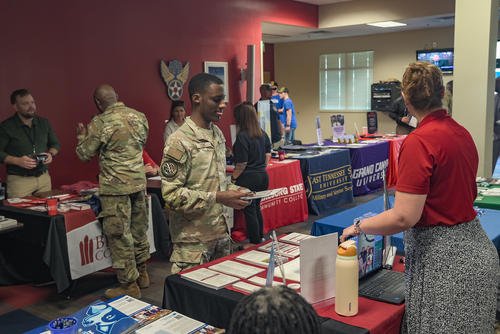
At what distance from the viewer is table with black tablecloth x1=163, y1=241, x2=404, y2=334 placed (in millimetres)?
1450

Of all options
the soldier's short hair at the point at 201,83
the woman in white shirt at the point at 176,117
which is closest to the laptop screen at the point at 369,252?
the soldier's short hair at the point at 201,83

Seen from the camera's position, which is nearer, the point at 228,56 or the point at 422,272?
the point at 422,272

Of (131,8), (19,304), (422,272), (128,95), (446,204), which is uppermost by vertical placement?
(131,8)

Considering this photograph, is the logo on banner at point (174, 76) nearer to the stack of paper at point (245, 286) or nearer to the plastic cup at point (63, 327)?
the stack of paper at point (245, 286)

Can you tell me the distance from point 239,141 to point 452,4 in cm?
508

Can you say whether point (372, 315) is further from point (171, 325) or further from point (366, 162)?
point (366, 162)

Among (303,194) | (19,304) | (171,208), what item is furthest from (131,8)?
(171,208)

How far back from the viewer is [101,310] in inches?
62.0

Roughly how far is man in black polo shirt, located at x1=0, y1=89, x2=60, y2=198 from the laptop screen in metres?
2.83

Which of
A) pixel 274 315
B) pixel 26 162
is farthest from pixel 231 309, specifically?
pixel 26 162

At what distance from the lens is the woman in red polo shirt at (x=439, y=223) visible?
4.83 feet

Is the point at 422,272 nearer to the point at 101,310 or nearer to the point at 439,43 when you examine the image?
the point at 101,310

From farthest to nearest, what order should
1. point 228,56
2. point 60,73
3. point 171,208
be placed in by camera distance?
point 228,56 < point 60,73 < point 171,208

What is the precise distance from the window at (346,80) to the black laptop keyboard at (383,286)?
10248mm
